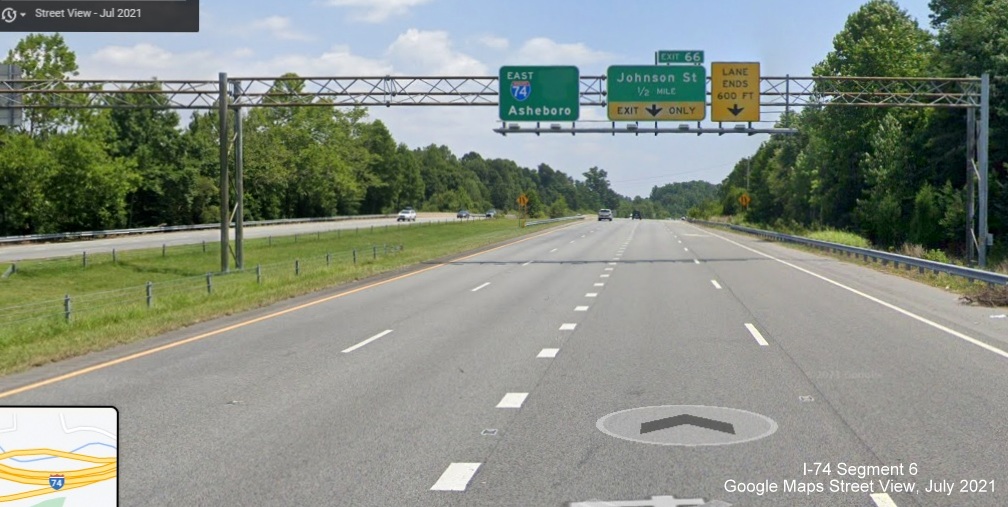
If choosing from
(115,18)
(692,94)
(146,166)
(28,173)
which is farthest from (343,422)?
(146,166)

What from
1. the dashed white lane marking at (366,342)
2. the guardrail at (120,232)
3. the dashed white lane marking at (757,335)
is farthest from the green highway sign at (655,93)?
the guardrail at (120,232)

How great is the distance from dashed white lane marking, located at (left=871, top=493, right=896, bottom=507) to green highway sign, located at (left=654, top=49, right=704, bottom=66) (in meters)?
31.9

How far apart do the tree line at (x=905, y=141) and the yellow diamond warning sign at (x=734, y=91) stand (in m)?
14.1

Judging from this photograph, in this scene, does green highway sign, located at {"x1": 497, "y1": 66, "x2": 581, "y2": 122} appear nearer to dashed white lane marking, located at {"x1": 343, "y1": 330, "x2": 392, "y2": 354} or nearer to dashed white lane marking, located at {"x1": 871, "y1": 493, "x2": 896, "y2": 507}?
dashed white lane marking, located at {"x1": 343, "y1": 330, "x2": 392, "y2": 354}

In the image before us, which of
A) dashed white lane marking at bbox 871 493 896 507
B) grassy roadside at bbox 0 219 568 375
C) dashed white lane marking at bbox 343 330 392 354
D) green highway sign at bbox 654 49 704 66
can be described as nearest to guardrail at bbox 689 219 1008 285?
green highway sign at bbox 654 49 704 66

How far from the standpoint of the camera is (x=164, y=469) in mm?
6535

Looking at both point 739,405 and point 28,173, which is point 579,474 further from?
point 28,173

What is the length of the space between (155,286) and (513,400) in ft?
89.1

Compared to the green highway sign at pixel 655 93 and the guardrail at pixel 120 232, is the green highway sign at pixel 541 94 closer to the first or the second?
the green highway sign at pixel 655 93

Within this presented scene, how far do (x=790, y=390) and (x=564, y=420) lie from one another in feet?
9.34

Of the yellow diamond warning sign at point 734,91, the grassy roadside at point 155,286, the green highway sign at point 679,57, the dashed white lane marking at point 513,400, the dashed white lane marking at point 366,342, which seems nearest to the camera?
the dashed white lane marking at point 513,400

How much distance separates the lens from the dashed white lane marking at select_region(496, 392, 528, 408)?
875cm

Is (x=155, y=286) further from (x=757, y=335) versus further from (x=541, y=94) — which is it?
(x=757, y=335)

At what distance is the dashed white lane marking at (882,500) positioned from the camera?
555cm
